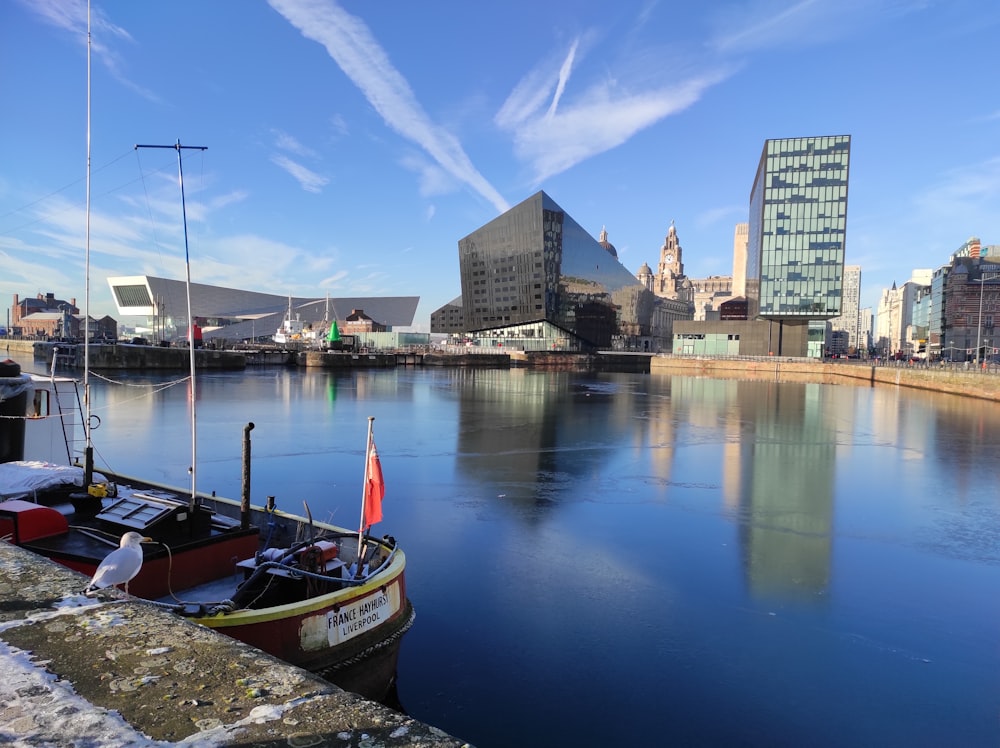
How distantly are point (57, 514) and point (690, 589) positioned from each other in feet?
31.7

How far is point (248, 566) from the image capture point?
27.5ft

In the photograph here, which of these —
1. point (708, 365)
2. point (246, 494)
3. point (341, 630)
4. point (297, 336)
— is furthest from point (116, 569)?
point (297, 336)

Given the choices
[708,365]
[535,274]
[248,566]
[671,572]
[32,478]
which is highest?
[535,274]

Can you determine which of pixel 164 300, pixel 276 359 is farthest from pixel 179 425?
pixel 164 300

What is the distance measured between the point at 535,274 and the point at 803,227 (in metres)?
46.6

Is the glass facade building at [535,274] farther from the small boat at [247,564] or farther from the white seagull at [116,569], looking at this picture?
the white seagull at [116,569]

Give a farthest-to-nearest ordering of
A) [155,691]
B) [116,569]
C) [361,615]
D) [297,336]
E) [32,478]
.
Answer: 1. [297,336]
2. [32,478]
3. [361,615]
4. [116,569]
5. [155,691]

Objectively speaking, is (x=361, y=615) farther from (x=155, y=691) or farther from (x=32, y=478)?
(x=32, y=478)

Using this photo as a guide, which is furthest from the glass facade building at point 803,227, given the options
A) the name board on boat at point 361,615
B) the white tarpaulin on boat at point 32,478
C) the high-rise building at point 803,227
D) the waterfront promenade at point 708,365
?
the white tarpaulin on boat at point 32,478

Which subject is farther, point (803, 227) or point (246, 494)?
point (803, 227)

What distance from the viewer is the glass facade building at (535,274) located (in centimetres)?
11944

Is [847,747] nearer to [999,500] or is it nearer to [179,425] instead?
[999,500]

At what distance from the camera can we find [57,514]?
28.1 feet

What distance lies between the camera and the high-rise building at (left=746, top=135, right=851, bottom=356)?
8912 centimetres
